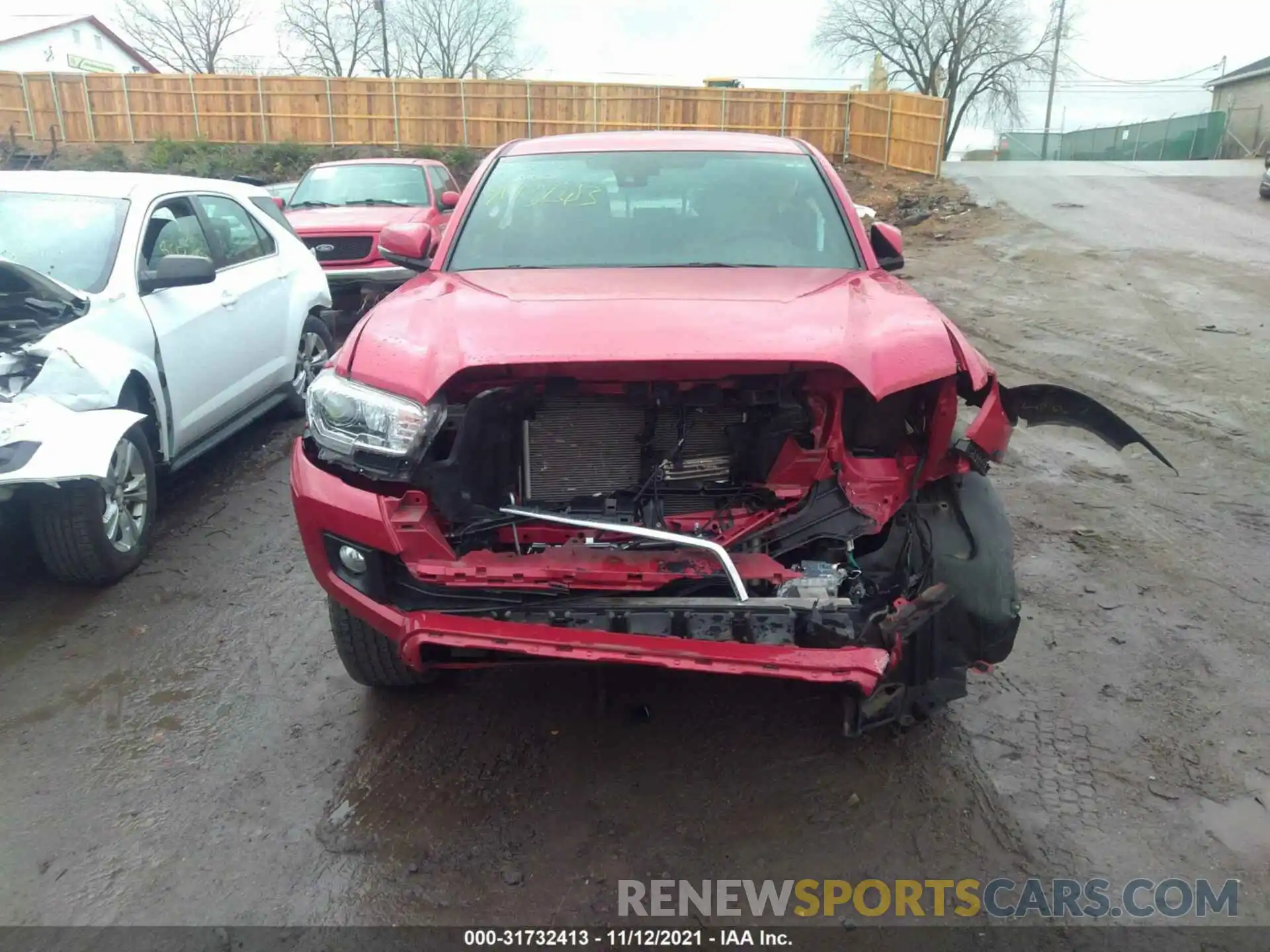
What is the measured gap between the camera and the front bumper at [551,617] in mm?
2404

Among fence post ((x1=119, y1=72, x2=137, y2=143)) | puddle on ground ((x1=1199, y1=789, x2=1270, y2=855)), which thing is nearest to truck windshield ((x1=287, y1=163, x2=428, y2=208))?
puddle on ground ((x1=1199, y1=789, x2=1270, y2=855))

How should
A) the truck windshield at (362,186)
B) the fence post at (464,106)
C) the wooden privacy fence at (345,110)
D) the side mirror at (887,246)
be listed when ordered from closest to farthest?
1. the side mirror at (887,246)
2. the truck windshield at (362,186)
3. the wooden privacy fence at (345,110)
4. the fence post at (464,106)

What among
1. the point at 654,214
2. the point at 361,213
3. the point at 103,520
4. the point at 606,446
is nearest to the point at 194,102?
the point at 361,213

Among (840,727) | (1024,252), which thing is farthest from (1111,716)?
(1024,252)

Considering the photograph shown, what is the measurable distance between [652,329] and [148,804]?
6.73 feet

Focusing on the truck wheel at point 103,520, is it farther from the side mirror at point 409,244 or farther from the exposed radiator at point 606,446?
the exposed radiator at point 606,446

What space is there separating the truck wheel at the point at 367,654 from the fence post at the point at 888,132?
23204 mm

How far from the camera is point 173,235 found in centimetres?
501

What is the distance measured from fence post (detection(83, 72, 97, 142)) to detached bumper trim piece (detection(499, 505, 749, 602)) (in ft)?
102

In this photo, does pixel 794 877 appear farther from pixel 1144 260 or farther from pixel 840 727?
pixel 1144 260

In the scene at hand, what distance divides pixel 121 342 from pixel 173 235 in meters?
1.10

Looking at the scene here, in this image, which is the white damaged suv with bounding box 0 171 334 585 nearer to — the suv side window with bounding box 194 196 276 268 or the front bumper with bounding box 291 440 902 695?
the suv side window with bounding box 194 196 276 268

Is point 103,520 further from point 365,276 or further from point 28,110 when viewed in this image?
point 28,110

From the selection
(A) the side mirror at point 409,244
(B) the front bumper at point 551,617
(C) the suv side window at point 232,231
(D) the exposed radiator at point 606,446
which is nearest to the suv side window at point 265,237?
(C) the suv side window at point 232,231
